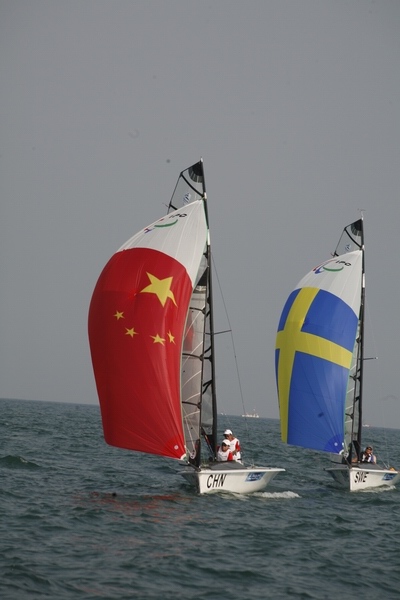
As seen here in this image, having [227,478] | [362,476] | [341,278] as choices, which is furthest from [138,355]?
[341,278]

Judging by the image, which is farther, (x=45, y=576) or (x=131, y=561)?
(x=131, y=561)

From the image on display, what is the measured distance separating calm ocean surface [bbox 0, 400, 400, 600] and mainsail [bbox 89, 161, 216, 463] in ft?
5.87

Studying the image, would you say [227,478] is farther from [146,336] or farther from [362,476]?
[362,476]

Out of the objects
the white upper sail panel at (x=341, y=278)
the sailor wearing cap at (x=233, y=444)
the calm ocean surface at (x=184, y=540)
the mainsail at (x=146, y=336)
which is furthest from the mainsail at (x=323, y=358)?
the mainsail at (x=146, y=336)

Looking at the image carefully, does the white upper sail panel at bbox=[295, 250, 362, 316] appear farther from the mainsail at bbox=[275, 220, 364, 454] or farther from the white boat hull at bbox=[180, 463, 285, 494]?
the white boat hull at bbox=[180, 463, 285, 494]

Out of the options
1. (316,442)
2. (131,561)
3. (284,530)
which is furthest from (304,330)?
(131,561)

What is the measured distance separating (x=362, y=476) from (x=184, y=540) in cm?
1116

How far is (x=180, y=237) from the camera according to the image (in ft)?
71.1

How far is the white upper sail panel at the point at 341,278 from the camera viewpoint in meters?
27.8

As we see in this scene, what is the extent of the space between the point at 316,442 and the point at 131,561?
44.5 feet

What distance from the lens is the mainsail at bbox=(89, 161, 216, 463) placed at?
Result: 20.3 meters

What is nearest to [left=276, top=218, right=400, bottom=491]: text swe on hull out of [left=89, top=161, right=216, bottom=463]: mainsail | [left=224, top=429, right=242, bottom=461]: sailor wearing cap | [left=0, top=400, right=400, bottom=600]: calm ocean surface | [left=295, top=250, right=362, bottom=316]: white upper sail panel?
[left=295, top=250, right=362, bottom=316]: white upper sail panel

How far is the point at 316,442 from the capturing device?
26.8 meters

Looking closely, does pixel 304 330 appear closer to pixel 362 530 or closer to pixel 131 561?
pixel 362 530
